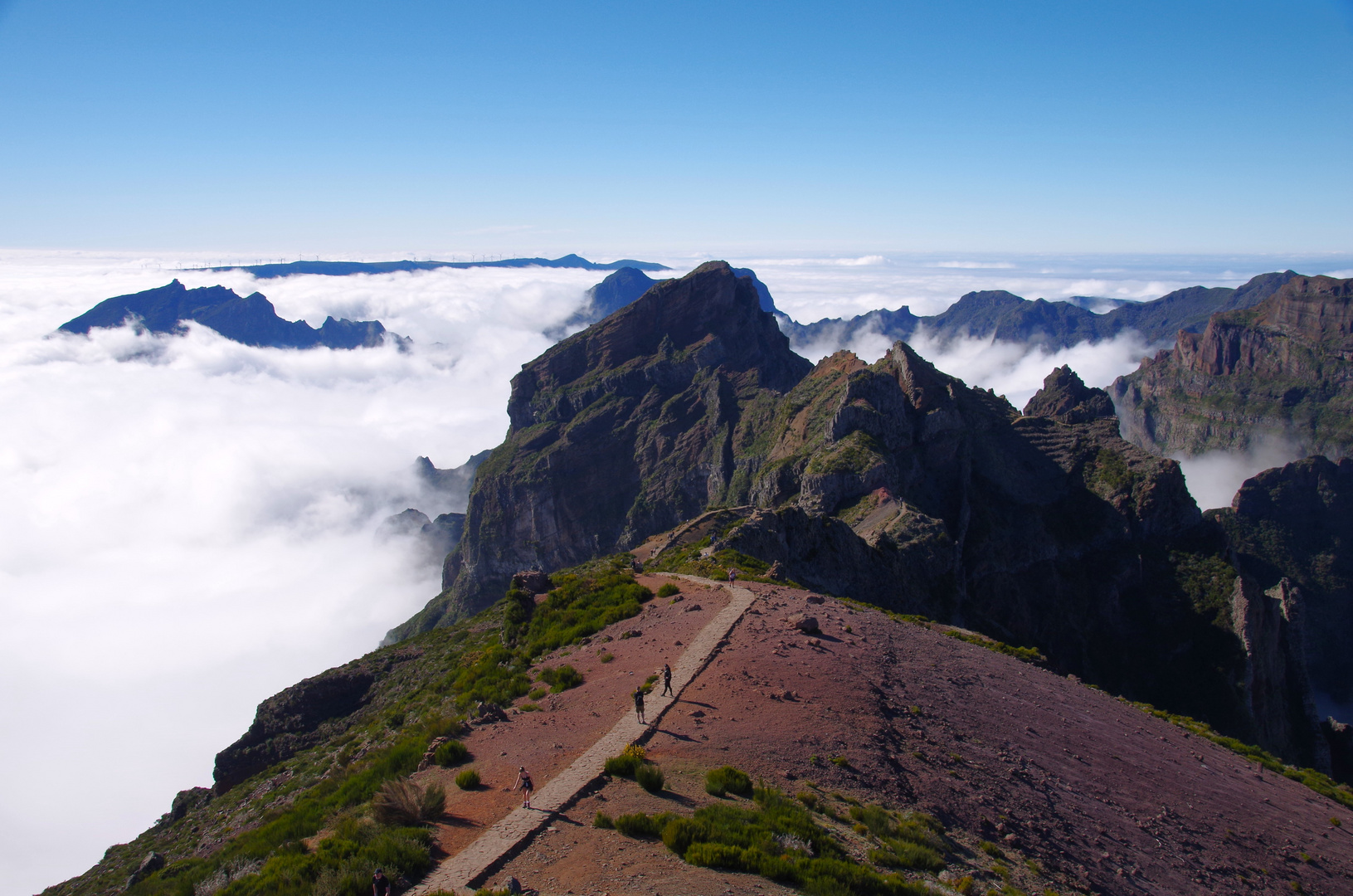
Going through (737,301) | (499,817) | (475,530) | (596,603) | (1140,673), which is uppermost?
(737,301)

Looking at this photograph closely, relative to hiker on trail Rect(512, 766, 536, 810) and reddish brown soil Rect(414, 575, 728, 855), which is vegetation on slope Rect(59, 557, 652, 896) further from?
hiker on trail Rect(512, 766, 536, 810)

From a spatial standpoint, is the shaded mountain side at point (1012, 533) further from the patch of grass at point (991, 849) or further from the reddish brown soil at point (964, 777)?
the patch of grass at point (991, 849)

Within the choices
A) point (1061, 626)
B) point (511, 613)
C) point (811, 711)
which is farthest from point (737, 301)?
point (811, 711)

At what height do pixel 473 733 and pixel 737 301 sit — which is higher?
pixel 737 301

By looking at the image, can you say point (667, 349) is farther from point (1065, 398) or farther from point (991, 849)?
point (991, 849)

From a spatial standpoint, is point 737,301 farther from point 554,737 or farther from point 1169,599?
point 554,737

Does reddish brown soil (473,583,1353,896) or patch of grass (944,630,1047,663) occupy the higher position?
reddish brown soil (473,583,1353,896)

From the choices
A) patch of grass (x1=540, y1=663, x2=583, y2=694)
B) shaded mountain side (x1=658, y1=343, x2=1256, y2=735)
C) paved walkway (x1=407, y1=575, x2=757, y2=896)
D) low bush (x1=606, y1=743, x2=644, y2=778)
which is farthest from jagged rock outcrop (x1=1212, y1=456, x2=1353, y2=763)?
low bush (x1=606, y1=743, x2=644, y2=778)
